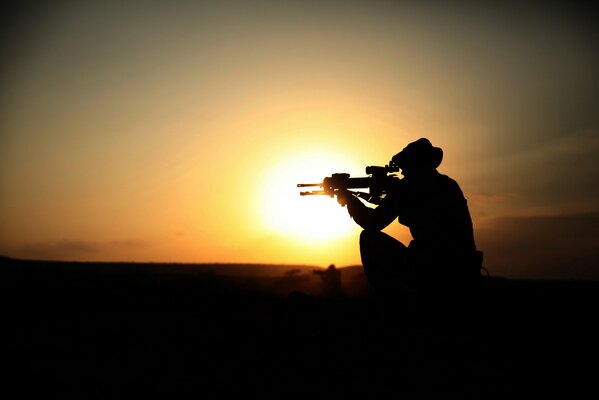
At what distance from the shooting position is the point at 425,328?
5.93 meters

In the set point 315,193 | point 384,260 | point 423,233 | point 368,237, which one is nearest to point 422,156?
point 423,233

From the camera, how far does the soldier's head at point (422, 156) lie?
20.6ft

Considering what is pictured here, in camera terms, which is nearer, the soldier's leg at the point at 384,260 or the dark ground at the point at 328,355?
the dark ground at the point at 328,355

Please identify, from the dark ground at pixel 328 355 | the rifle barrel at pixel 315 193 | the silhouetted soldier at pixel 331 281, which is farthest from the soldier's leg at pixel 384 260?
the silhouetted soldier at pixel 331 281

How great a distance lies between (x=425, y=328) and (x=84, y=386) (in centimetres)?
400

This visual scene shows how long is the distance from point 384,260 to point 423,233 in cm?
74

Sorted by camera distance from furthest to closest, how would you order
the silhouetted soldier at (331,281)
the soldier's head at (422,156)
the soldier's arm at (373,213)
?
the silhouetted soldier at (331,281)
the soldier's arm at (373,213)
the soldier's head at (422,156)

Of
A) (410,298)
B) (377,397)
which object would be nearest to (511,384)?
(377,397)

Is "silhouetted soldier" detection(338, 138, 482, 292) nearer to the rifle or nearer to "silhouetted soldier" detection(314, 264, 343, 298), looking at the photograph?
the rifle

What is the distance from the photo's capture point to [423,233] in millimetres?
6074

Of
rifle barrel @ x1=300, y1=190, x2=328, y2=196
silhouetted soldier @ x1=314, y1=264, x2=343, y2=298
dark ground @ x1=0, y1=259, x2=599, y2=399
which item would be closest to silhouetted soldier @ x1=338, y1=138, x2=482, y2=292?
dark ground @ x1=0, y1=259, x2=599, y2=399

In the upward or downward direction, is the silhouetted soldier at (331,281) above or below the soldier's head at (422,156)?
below

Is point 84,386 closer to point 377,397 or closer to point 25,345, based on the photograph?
point 25,345

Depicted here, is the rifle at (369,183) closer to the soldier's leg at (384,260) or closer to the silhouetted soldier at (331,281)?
the soldier's leg at (384,260)
